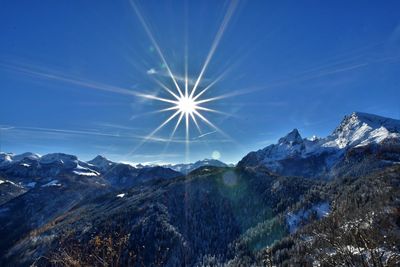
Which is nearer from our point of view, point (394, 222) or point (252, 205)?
point (394, 222)

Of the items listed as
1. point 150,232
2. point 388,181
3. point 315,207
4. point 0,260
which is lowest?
point 0,260

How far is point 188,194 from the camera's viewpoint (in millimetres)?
177500

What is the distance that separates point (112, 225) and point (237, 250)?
204ft

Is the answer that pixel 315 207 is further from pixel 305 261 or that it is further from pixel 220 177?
pixel 220 177

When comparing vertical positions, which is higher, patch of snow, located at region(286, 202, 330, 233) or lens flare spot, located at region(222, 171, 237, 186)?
lens flare spot, located at region(222, 171, 237, 186)

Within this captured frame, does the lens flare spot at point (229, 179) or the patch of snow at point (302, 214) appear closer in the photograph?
the patch of snow at point (302, 214)

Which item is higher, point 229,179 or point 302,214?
point 229,179

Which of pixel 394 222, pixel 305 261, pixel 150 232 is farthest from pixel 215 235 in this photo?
pixel 394 222

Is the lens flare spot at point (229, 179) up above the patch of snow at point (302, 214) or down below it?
above

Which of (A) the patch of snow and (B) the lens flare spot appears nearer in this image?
(A) the patch of snow

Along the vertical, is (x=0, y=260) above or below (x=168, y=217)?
below

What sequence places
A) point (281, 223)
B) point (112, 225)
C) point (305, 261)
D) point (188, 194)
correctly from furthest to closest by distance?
1. point (188, 194)
2. point (112, 225)
3. point (281, 223)
4. point (305, 261)

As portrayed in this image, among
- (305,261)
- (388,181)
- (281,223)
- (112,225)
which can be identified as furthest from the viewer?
(112,225)

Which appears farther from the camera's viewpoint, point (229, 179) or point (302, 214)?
point (229, 179)
